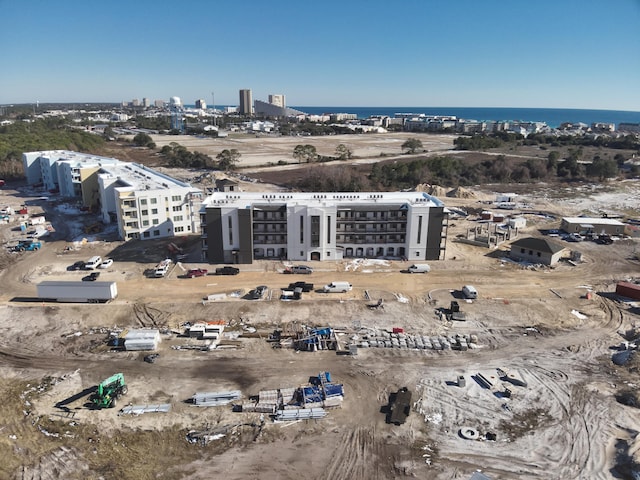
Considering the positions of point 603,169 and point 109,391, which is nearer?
point 109,391

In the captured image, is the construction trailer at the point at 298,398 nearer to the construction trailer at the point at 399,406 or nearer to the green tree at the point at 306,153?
the construction trailer at the point at 399,406

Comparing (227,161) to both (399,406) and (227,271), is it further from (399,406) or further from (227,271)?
(399,406)

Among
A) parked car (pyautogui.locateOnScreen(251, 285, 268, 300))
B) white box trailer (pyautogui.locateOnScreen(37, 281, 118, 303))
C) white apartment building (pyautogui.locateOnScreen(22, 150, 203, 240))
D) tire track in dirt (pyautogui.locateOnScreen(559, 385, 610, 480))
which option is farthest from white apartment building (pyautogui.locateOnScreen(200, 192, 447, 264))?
tire track in dirt (pyautogui.locateOnScreen(559, 385, 610, 480))

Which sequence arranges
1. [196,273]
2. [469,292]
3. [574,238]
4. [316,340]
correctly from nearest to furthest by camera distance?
[316,340] < [469,292] < [196,273] < [574,238]

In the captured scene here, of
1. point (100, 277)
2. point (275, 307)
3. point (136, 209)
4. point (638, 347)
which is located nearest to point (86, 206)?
point (136, 209)

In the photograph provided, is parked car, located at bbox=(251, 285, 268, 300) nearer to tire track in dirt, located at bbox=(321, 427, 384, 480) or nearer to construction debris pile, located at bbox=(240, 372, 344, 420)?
construction debris pile, located at bbox=(240, 372, 344, 420)

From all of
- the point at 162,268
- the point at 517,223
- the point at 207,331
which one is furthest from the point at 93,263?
the point at 517,223
